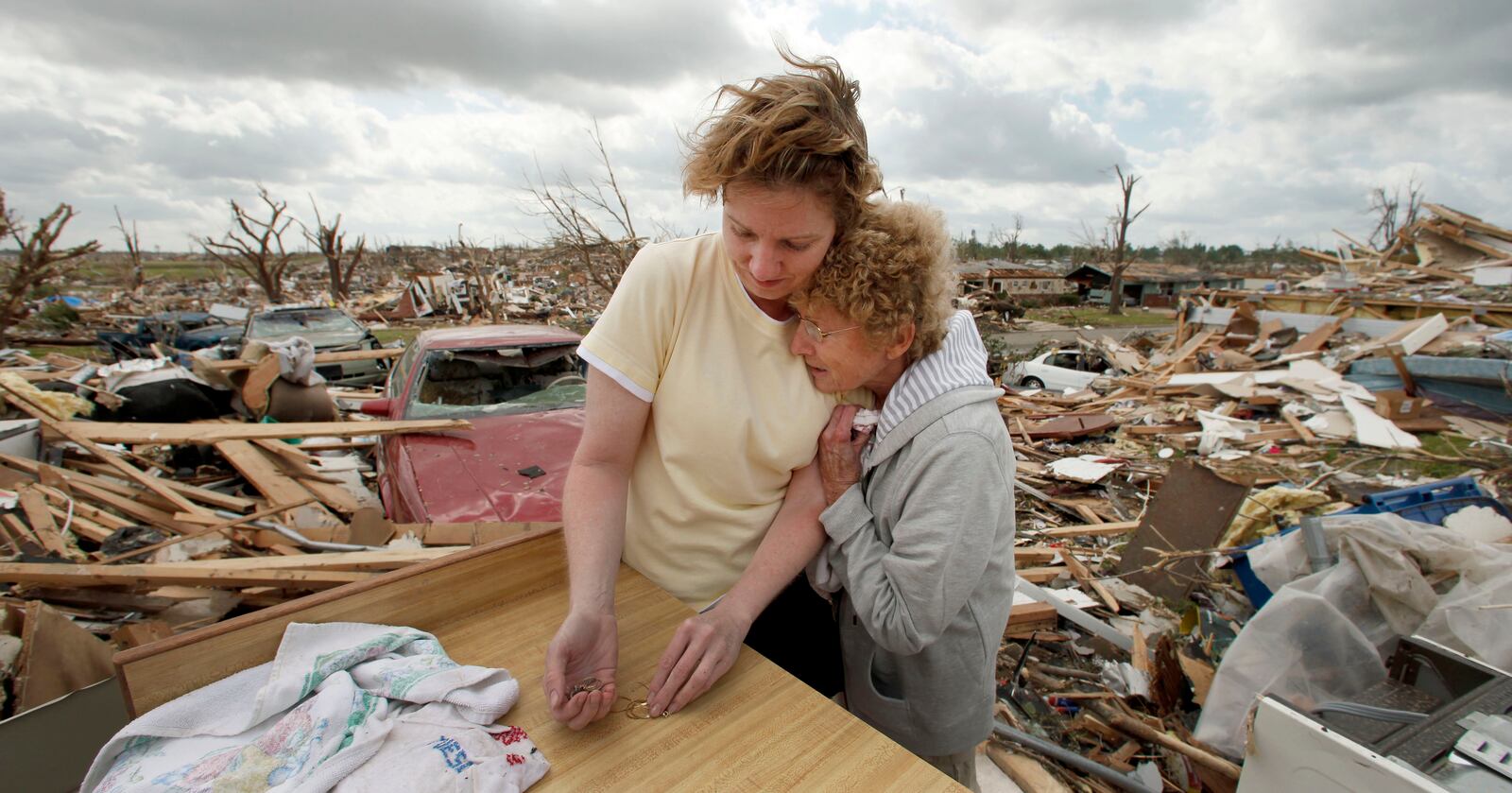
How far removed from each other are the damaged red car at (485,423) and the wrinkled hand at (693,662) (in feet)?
6.21

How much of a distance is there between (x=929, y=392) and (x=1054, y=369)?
14.9m

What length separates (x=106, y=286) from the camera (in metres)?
32.7

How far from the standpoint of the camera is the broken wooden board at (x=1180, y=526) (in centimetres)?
471

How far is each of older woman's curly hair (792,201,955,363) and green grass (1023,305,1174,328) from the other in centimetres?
3626

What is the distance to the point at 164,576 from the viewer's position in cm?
301

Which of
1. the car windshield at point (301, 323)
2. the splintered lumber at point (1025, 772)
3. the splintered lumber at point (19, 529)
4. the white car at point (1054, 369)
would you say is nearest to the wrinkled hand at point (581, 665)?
the splintered lumber at point (1025, 772)

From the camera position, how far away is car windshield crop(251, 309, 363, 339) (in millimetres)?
10711

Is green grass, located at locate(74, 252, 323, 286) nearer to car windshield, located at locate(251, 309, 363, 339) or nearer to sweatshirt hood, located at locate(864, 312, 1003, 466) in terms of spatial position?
car windshield, located at locate(251, 309, 363, 339)

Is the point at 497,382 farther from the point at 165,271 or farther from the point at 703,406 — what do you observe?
the point at 165,271

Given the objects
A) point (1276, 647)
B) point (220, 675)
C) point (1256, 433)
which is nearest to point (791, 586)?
point (220, 675)

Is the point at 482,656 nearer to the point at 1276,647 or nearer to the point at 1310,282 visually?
the point at 1276,647

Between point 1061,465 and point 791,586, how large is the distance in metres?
7.31

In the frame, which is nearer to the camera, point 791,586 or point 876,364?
point 876,364

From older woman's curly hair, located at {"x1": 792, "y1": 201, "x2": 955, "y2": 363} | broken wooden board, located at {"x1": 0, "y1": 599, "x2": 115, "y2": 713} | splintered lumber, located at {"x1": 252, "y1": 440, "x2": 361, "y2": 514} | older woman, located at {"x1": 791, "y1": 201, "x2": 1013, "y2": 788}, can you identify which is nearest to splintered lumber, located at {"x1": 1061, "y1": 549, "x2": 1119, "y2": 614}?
older woman, located at {"x1": 791, "y1": 201, "x2": 1013, "y2": 788}
